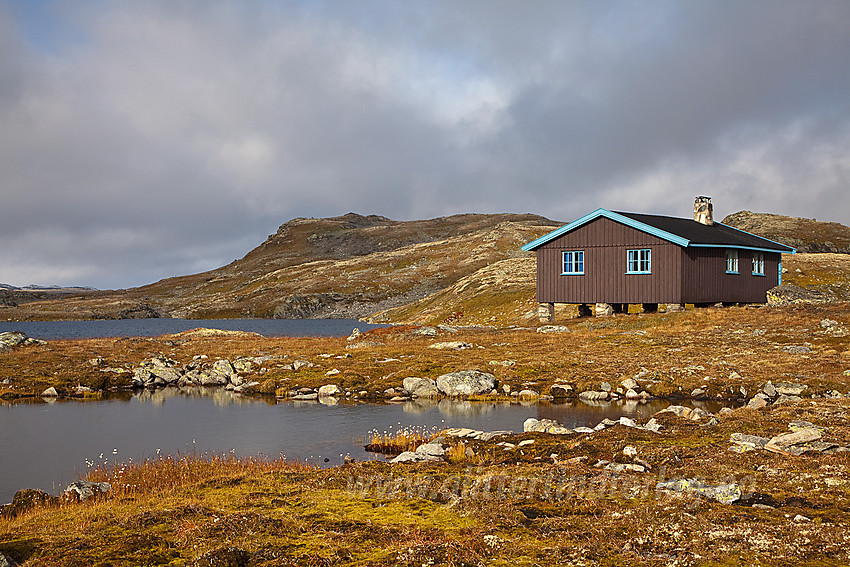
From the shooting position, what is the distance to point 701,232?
5838cm

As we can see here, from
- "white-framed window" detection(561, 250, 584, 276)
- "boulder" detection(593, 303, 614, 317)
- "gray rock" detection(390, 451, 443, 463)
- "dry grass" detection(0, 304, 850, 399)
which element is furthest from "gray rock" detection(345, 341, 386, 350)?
A: "gray rock" detection(390, 451, 443, 463)

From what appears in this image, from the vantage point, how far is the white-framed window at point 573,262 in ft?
193

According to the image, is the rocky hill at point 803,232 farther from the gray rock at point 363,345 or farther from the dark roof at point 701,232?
the gray rock at point 363,345

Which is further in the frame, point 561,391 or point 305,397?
point 305,397

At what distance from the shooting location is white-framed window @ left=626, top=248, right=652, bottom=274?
55188 mm

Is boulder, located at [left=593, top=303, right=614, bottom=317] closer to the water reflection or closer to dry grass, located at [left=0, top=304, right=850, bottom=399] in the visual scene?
dry grass, located at [left=0, top=304, right=850, bottom=399]

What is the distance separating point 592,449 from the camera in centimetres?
1741

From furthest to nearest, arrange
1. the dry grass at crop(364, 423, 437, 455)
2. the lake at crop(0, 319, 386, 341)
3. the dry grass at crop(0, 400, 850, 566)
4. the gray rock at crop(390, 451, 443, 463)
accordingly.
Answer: the lake at crop(0, 319, 386, 341)
the dry grass at crop(364, 423, 437, 455)
the gray rock at crop(390, 451, 443, 463)
the dry grass at crop(0, 400, 850, 566)

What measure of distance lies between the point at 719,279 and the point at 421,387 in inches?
1402

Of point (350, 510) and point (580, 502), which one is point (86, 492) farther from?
point (580, 502)

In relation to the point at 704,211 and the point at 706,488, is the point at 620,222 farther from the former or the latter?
the point at 706,488

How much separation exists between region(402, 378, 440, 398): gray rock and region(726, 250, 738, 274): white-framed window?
36.5 m

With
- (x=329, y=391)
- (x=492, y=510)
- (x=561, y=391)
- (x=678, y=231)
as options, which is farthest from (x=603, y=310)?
(x=492, y=510)

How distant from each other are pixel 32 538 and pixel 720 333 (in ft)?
144
